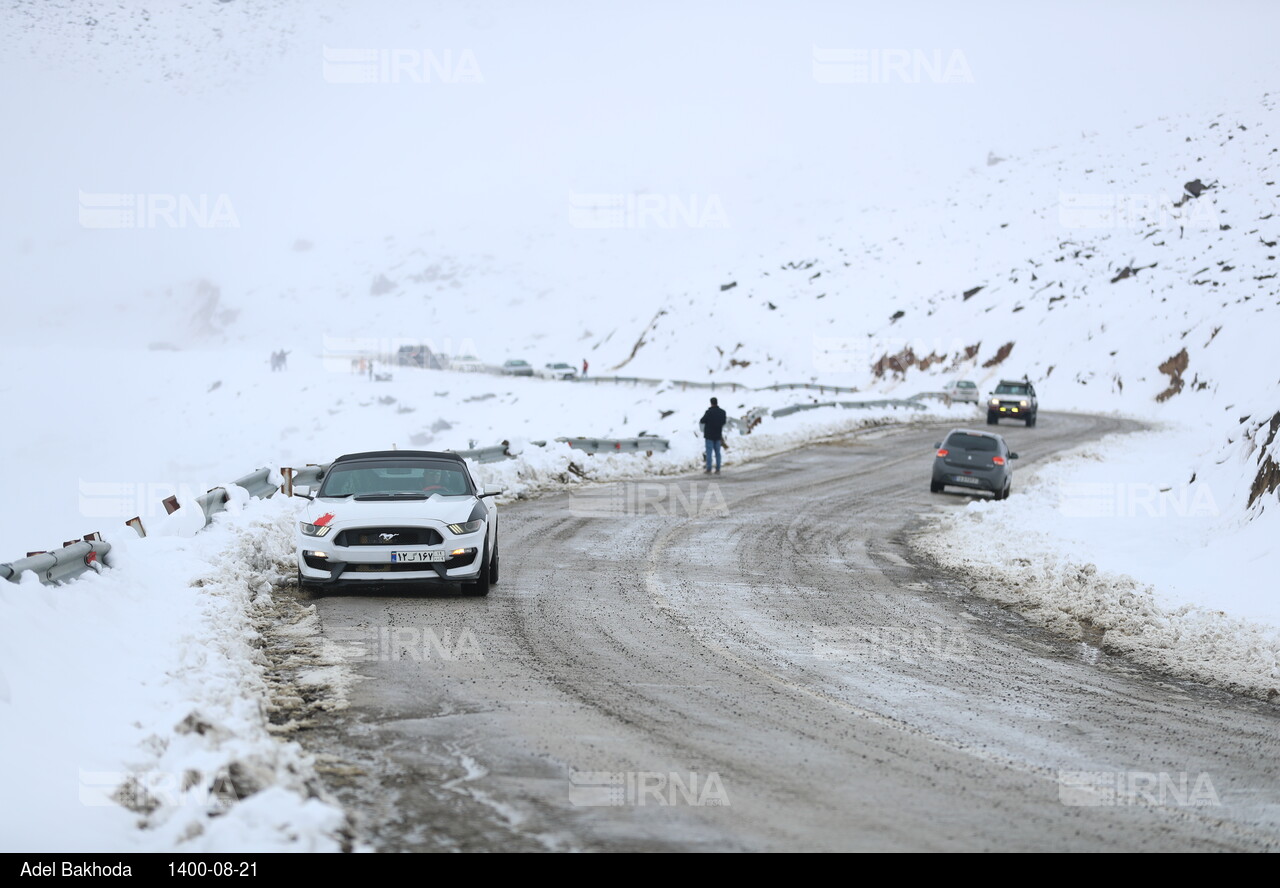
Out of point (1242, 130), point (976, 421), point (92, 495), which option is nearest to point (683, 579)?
Answer: point (976, 421)

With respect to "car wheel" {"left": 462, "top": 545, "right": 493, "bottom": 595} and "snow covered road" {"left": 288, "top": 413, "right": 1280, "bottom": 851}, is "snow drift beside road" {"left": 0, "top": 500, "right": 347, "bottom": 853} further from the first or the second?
"car wheel" {"left": 462, "top": 545, "right": 493, "bottom": 595}

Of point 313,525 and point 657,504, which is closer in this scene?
point 313,525

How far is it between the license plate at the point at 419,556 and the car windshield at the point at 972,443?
15430 millimetres

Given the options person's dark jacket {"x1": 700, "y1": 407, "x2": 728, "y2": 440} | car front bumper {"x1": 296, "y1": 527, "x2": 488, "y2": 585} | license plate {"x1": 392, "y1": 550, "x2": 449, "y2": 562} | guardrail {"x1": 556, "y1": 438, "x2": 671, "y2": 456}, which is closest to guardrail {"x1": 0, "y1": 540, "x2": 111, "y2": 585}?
car front bumper {"x1": 296, "y1": 527, "x2": 488, "y2": 585}

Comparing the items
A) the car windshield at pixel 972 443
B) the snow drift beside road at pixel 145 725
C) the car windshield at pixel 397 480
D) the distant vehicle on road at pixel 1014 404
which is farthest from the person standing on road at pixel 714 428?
the distant vehicle on road at pixel 1014 404

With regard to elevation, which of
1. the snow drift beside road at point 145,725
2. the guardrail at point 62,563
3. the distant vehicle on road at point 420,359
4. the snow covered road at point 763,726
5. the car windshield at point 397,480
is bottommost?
the snow covered road at point 763,726

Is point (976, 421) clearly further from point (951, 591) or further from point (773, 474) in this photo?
point (951, 591)

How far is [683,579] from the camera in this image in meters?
13.0

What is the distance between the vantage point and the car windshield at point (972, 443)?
2359 cm

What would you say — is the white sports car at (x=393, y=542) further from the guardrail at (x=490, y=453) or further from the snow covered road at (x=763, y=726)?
the guardrail at (x=490, y=453)

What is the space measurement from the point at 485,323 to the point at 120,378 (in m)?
38.0

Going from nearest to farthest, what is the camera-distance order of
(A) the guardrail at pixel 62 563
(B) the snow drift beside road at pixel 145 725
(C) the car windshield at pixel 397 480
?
(B) the snow drift beside road at pixel 145 725, (A) the guardrail at pixel 62 563, (C) the car windshield at pixel 397 480

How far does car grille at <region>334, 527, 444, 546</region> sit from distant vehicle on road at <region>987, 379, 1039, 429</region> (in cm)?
3661

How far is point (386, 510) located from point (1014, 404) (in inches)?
1479
